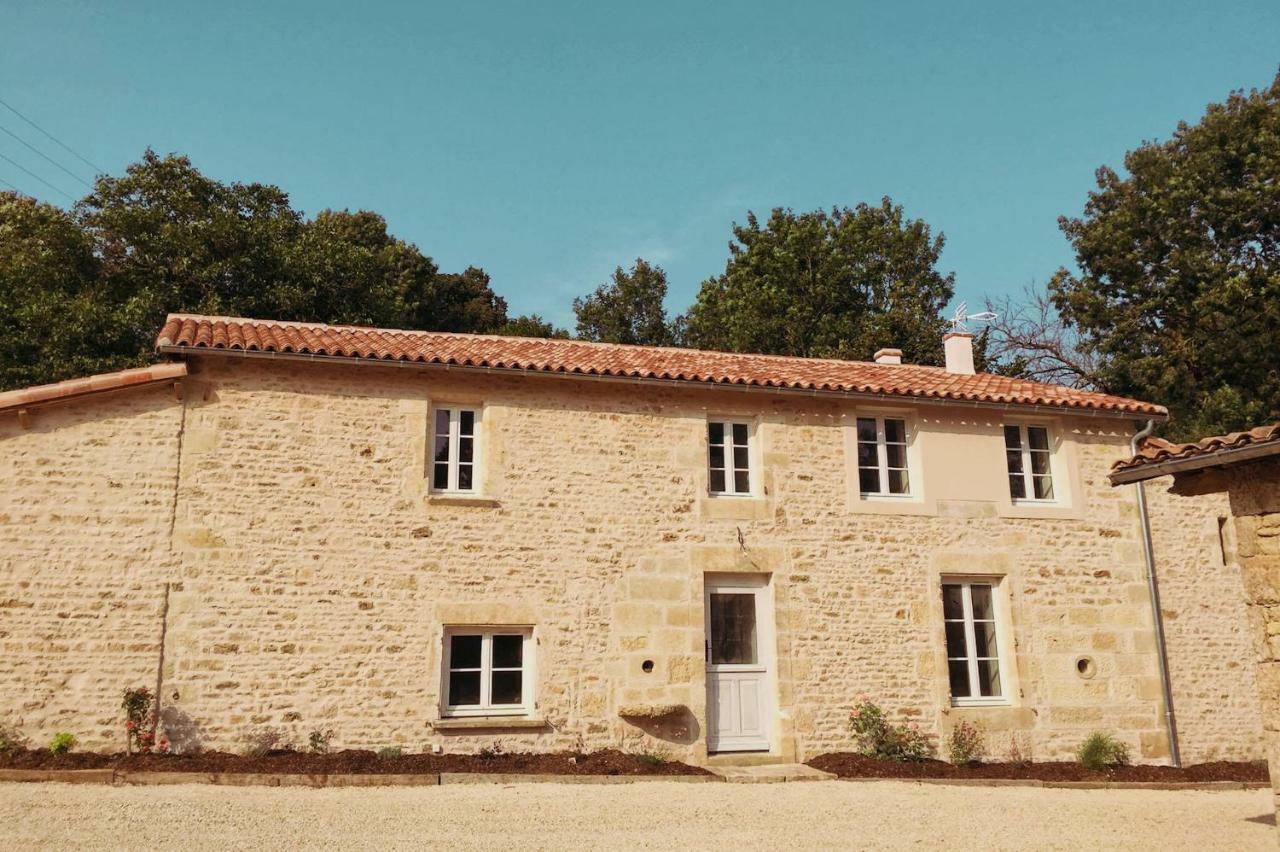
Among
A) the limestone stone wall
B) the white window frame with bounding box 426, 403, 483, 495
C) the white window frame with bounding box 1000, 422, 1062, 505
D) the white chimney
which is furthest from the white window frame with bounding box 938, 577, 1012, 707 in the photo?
the limestone stone wall

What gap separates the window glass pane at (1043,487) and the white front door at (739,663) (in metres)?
3.91

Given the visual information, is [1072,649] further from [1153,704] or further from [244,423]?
[244,423]

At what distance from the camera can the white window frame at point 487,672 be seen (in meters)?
9.77

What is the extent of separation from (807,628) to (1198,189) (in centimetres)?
1532

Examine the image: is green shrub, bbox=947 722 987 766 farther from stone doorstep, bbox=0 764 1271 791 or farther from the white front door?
the white front door

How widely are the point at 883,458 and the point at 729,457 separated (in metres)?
1.97

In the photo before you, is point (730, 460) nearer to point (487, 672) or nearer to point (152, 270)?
point (487, 672)

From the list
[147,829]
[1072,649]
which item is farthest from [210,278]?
Result: [1072,649]

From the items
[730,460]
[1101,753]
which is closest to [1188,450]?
[730,460]

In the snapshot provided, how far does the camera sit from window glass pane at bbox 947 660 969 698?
11.1 metres

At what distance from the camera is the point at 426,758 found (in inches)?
362

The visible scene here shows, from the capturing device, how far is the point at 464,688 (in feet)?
32.5

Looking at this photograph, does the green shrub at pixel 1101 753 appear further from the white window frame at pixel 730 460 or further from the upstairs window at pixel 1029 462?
the white window frame at pixel 730 460

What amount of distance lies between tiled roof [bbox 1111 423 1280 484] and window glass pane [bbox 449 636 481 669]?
20.8 feet
